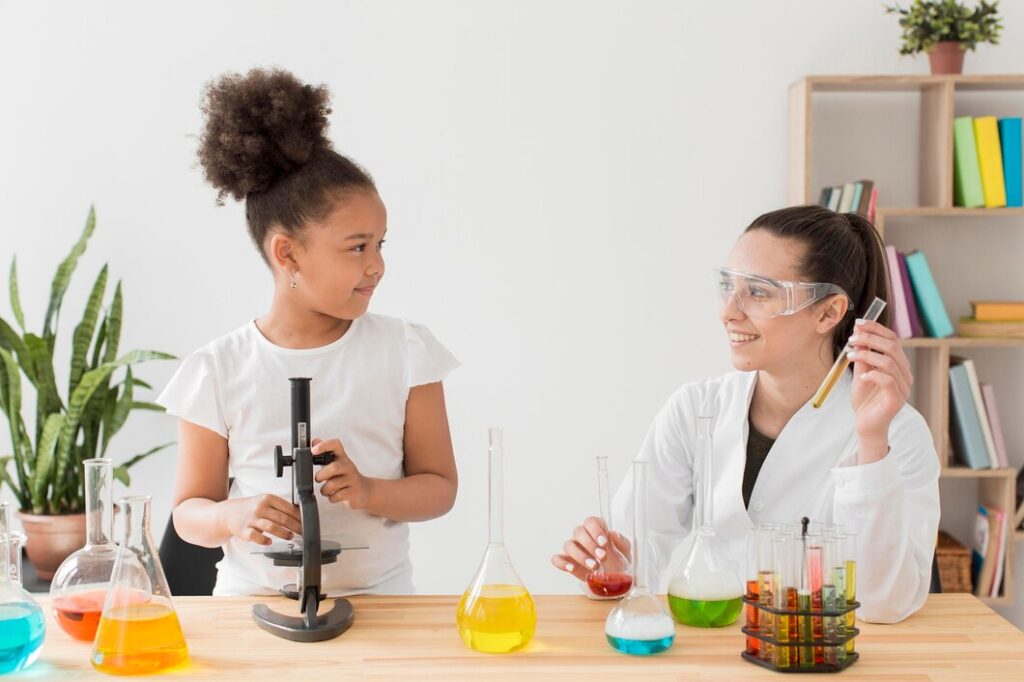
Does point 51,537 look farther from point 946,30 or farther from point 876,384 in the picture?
point 946,30

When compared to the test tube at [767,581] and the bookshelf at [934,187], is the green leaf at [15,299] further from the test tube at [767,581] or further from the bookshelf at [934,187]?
the test tube at [767,581]

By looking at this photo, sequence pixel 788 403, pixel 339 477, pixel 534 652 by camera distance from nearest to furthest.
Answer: pixel 534 652
pixel 339 477
pixel 788 403

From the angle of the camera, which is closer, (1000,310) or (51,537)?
(51,537)

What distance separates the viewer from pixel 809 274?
2029 millimetres

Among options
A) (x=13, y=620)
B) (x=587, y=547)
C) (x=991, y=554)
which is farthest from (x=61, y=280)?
(x=991, y=554)

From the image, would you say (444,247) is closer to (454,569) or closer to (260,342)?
(454,569)

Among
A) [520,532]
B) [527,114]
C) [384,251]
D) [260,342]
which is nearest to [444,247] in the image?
[384,251]

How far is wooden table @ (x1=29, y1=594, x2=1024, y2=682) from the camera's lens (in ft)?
4.67

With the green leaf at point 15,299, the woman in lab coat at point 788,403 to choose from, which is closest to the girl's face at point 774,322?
the woman in lab coat at point 788,403

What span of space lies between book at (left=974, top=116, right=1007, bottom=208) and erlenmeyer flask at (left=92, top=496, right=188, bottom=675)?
3170 mm

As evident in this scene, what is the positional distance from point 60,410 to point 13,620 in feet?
7.95

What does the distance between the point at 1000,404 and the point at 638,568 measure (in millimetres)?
3059

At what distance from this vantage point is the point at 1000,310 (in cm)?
377

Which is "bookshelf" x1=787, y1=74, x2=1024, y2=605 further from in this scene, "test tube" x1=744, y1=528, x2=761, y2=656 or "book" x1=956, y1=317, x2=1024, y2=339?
"test tube" x1=744, y1=528, x2=761, y2=656
